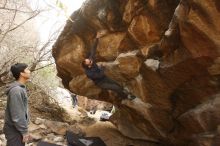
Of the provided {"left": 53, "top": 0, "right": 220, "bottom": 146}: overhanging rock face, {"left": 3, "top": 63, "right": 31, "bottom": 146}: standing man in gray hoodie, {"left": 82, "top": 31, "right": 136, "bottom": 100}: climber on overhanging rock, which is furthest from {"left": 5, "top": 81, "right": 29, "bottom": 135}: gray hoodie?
{"left": 82, "top": 31, "right": 136, "bottom": 100}: climber on overhanging rock

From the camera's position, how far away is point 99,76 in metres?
8.30

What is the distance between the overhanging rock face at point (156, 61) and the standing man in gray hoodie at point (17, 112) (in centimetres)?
282

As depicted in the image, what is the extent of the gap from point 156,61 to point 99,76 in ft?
5.18

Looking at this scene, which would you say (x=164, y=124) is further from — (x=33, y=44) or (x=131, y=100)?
(x=33, y=44)


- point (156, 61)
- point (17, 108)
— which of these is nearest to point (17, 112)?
point (17, 108)

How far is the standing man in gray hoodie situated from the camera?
4.92 meters

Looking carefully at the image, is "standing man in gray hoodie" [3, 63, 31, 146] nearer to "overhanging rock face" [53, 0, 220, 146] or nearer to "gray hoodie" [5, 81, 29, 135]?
"gray hoodie" [5, 81, 29, 135]

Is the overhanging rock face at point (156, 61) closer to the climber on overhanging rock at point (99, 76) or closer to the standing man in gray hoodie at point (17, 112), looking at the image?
the climber on overhanging rock at point (99, 76)

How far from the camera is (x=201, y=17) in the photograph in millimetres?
5559

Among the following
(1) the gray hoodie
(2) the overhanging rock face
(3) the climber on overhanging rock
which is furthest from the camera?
(3) the climber on overhanging rock

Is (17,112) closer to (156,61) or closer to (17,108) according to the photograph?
(17,108)

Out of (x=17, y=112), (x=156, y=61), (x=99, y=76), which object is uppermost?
(x=17, y=112)

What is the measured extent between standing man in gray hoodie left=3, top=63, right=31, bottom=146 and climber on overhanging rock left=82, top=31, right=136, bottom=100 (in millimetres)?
3030

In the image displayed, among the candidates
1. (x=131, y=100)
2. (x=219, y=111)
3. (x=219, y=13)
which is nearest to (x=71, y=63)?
(x=131, y=100)
